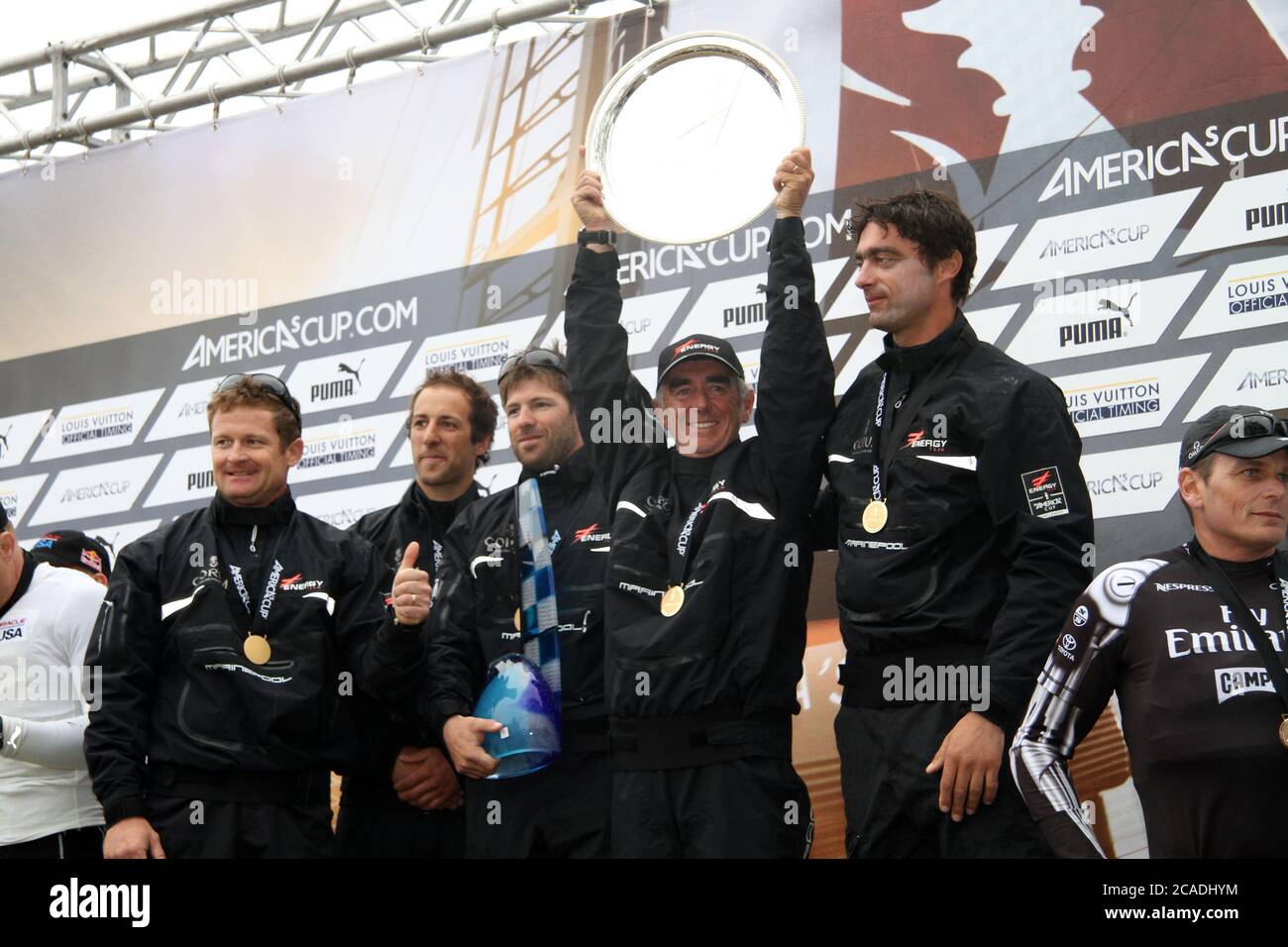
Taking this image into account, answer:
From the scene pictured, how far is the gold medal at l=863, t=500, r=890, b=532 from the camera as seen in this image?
3.13m

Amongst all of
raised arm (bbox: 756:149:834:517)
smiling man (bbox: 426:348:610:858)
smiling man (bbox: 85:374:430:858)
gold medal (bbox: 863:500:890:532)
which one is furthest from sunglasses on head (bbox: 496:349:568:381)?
gold medal (bbox: 863:500:890:532)

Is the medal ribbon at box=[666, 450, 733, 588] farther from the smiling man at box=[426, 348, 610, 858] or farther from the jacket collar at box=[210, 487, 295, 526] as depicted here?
the jacket collar at box=[210, 487, 295, 526]

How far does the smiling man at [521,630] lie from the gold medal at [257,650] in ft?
1.31

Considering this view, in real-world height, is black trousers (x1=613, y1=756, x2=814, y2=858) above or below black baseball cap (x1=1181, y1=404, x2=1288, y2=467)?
below

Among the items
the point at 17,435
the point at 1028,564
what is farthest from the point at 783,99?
the point at 17,435

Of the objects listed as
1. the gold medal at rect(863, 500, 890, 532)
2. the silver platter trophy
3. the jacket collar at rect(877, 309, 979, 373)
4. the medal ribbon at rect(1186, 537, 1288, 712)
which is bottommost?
the medal ribbon at rect(1186, 537, 1288, 712)

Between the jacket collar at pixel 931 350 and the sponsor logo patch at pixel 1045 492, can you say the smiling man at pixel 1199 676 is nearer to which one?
the sponsor logo patch at pixel 1045 492

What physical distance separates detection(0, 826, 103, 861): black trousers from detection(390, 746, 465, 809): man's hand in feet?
2.51

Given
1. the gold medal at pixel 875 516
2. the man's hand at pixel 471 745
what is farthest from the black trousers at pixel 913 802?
the man's hand at pixel 471 745

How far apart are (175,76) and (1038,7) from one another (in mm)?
3303

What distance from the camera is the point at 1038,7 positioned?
14.3ft

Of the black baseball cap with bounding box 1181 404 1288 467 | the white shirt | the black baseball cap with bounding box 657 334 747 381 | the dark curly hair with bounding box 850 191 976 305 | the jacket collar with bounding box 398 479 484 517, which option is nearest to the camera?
the black baseball cap with bounding box 1181 404 1288 467

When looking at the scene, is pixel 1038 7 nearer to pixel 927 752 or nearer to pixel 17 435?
pixel 927 752

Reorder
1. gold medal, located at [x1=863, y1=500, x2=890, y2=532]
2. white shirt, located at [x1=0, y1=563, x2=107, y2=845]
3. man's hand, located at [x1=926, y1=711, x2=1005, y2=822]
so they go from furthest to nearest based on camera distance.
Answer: white shirt, located at [x1=0, y1=563, x2=107, y2=845] < gold medal, located at [x1=863, y1=500, x2=890, y2=532] < man's hand, located at [x1=926, y1=711, x2=1005, y2=822]
